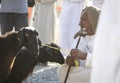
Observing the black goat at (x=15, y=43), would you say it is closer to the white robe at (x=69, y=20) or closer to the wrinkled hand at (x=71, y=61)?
the wrinkled hand at (x=71, y=61)

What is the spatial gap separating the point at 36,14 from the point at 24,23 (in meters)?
1.27

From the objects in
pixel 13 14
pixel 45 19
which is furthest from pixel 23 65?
pixel 45 19

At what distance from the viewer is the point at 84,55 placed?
3.05m

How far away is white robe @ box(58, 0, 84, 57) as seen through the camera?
5.95 meters

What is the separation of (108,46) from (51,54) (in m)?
4.21

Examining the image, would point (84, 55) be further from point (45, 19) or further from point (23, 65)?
point (45, 19)

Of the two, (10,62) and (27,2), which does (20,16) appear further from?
(10,62)

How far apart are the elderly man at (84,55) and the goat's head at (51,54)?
145 centimetres

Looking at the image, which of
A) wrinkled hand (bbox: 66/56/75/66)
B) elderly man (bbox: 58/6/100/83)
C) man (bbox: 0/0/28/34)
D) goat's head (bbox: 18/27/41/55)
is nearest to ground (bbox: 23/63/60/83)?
man (bbox: 0/0/28/34)

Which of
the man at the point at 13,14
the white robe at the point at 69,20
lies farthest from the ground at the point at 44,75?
the man at the point at 13,14

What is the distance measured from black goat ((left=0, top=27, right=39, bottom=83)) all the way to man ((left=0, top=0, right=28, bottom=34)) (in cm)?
138

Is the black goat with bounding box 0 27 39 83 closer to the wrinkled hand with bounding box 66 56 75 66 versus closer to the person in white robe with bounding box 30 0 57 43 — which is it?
the wrinkled hand with bounding box 66 56 75 66

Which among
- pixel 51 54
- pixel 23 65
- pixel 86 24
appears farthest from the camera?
pixel 51 54

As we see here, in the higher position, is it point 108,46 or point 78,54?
point 108,46
